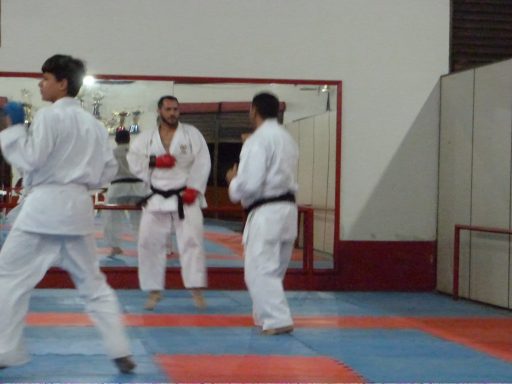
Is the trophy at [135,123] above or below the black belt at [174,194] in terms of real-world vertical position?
above

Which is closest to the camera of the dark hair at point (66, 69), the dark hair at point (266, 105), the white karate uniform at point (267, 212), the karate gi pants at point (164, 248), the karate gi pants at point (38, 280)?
the karate gi pants at point (38, 280)

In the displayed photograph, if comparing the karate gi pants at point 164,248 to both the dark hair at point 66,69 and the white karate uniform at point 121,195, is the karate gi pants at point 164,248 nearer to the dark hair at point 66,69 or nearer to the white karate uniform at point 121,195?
the white karate uniform at point 121,195

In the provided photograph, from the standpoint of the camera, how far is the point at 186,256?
687cm

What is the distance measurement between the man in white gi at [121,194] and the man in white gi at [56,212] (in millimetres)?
3927

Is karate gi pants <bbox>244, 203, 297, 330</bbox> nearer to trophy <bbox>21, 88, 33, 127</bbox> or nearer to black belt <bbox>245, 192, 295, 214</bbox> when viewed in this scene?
black belt <bbox>245, 192, 295, 214</bbox>

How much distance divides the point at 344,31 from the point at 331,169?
1333 millimetres

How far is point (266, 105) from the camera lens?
5.82 m

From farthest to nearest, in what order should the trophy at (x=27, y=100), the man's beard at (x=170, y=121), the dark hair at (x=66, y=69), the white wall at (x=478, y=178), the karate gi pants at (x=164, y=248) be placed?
the trophy at (x=27, y=100), the white wall at (x=478, y=178), the man's beard at (x=170, y=121), the karate gi pants at (x=164, y=248), the dark hair at (x=66, y=69)

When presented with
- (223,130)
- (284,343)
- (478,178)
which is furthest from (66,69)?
(223,130)

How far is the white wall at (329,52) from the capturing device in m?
8.07

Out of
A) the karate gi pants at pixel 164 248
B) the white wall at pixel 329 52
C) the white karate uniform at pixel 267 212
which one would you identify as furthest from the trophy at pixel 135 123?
the white karate uniform at pixel 267 212

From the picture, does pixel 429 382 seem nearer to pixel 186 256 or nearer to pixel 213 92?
pixel 186 256

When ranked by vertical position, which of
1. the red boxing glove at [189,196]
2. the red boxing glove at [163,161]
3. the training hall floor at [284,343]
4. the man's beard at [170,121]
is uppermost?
the man's beard at [170,121]

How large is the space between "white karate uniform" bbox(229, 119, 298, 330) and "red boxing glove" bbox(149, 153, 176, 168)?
4.21 ft
